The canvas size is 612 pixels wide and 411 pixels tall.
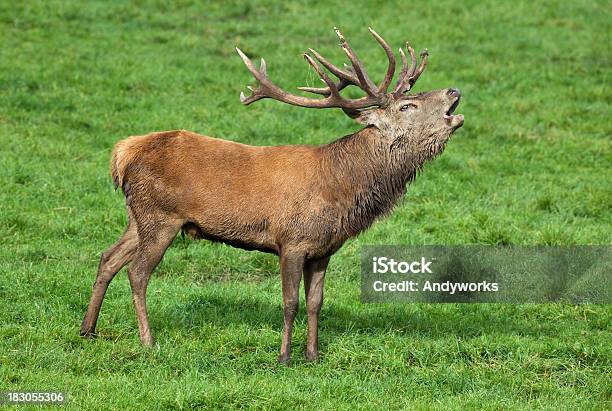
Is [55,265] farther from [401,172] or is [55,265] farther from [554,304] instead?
[554,304]

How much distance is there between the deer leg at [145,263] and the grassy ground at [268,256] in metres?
0.18

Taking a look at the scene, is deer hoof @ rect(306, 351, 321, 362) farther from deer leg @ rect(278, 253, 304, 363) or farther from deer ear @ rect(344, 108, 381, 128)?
deer ear @ rect(344, 108, 381, 128)

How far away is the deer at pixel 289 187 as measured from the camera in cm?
808

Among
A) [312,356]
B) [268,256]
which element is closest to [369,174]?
[312,356]

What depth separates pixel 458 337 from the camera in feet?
28.1

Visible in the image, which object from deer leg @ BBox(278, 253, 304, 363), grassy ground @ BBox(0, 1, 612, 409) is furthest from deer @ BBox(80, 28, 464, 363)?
grassy ground @ BBox(0, 1, 612, 409)

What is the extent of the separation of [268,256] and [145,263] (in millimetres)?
2158

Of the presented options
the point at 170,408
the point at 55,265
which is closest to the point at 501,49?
the point at 55,265

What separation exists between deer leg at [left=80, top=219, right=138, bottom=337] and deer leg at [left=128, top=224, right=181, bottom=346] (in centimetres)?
24

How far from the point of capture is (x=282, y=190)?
8.12m

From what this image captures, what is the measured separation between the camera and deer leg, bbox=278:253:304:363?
26.2 feet

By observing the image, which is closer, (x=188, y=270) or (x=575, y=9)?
(x=188, y=270)

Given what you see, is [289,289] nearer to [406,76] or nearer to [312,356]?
[312,356]

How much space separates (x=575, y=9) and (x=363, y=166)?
11.5 metres
